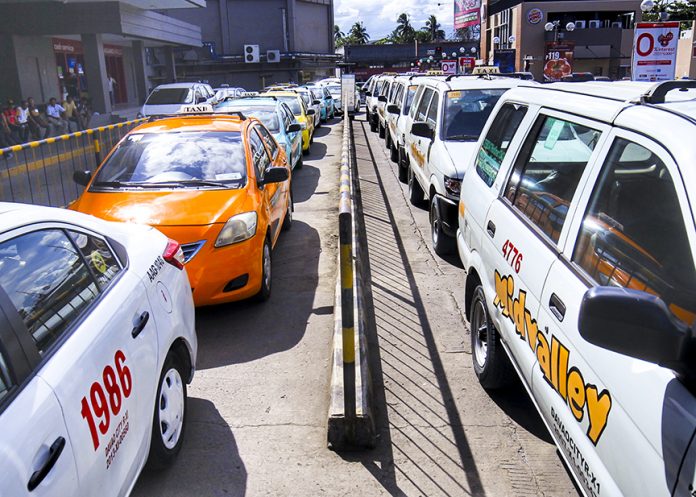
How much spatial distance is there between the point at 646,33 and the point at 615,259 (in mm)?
9532

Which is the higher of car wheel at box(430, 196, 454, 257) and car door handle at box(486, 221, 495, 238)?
car door handle at box(486, 221, 495, 238)

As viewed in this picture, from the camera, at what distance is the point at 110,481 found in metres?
2.67

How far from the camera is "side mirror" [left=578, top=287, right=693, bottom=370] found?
5.96 feet

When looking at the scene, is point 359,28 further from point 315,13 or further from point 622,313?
point 622,313

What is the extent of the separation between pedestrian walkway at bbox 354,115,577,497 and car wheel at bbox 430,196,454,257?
51 centimetres

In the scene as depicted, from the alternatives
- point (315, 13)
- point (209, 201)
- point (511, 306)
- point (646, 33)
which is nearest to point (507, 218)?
point (511, 306)

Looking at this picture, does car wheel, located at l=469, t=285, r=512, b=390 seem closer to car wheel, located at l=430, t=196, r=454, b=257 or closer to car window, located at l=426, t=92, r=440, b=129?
car wheel, located at l=430, t=196, r=454, b=257

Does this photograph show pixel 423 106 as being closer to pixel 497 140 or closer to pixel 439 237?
pixel 439 237

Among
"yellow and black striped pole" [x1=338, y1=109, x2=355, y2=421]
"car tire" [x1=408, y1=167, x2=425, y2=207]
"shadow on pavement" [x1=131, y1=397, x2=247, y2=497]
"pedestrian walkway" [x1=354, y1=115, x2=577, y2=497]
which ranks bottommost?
"pedestrian walkway" [x1=354, y1=115, x2=577, y2=497]

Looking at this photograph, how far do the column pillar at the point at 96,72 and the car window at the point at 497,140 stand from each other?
25.5 m

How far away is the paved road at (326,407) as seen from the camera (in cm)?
368

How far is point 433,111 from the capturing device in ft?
31.0

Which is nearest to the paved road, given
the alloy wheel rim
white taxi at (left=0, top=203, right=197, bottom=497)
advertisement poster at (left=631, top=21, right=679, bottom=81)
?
the alloy wheel rim

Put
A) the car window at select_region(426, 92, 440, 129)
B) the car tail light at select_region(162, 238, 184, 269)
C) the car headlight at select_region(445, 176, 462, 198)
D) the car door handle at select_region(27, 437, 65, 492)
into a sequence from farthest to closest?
1. the car window at select_region(426, 92, 440, 129)
2. the car headlight at select_region(445, 176, 462, 198)
3. the car tail light at select_region(162, 238, 184, 269)
4. the car door handle at select_region(27, 437, 65, 492)
